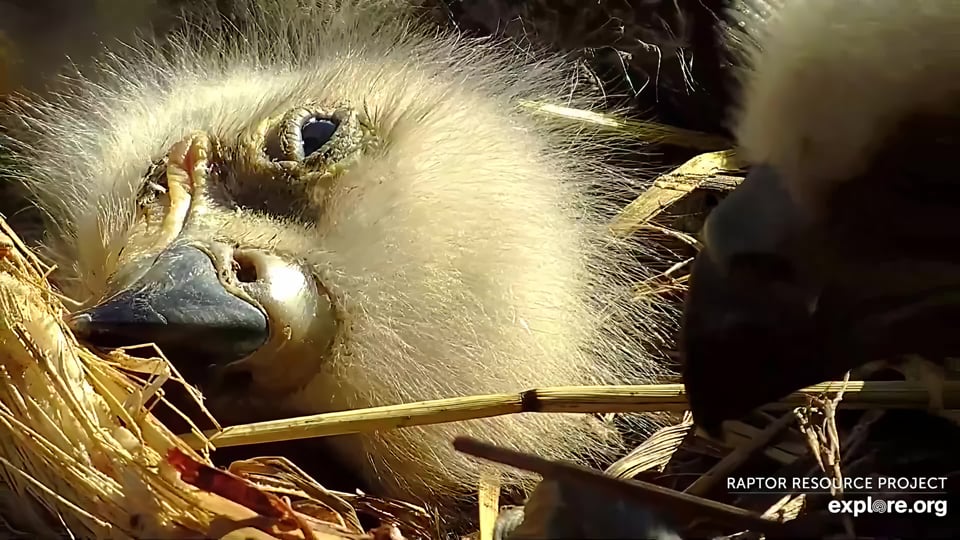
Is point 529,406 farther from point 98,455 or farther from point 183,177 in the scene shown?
point 183,177

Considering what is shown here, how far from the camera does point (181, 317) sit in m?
1.05

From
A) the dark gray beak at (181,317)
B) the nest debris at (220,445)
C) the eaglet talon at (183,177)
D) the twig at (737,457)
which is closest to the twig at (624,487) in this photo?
the nest debris at (220,445)

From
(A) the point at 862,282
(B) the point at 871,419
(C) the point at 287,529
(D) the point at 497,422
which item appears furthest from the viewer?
(D) the point at 497,422

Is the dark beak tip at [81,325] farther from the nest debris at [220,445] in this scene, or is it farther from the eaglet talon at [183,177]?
the eaglet talon at [183,177]

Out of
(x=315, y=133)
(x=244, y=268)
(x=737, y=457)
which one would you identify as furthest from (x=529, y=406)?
(x=315, y=133)

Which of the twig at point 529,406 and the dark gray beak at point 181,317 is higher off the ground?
the dark gray beak at point 181,317

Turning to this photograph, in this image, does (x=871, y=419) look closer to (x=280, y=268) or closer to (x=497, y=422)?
(x=497, y=422)

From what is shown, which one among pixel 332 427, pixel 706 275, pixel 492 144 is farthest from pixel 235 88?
pixel 706 275

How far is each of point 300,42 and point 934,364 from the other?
2.85ft

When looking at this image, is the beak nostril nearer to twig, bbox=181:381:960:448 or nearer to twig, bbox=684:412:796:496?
twig, bbox=181:381:960:448

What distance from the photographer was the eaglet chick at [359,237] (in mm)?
1119

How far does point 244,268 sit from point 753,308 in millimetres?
508

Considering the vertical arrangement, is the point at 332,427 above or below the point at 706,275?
below

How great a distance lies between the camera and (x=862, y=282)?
81 cm
